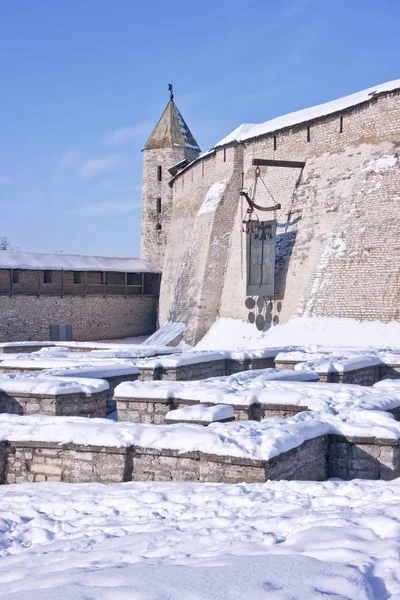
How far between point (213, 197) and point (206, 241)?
163 centimetres

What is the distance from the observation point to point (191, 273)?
78.0 ft

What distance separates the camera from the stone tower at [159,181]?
31.0 meters

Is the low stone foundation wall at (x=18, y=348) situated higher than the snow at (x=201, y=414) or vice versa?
the snow at (x=201, y=414)

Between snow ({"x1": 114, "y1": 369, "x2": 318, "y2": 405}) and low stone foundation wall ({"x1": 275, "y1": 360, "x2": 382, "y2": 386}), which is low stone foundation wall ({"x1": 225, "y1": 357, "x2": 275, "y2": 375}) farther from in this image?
snow ({"x1": 114, "y1": 369, "x2": 318, "y2": 405})

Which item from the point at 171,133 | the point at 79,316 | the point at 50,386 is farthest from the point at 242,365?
the point at 171,133

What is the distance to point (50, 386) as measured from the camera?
23.3 feet

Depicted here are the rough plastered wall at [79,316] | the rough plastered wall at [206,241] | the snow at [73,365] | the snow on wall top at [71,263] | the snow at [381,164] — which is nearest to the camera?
the snow at [73,365]

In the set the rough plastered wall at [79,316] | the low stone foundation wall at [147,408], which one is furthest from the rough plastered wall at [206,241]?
the low stone foundation wall at [147,408]

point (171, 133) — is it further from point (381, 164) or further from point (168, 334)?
point (381, 164)

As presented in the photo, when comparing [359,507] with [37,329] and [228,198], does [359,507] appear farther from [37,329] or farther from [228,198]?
[37,329]

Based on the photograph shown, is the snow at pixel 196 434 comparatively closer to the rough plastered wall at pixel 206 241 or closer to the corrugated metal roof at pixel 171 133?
the rough plastered wall at pixel 206 241

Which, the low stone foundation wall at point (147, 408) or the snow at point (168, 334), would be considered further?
the snow at point (168, 334)

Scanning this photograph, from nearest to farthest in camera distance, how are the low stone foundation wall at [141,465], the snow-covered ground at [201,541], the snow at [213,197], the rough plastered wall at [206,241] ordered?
the snow-covered ground at [201,541], the low stone foundation wall at [141,465], the rough plastered wall at [206,241], the snow at [213,197]

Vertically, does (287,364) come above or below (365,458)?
above
